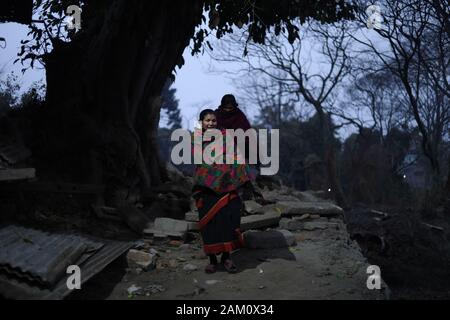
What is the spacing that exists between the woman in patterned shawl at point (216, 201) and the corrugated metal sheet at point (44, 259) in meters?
0.99

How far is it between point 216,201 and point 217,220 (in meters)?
0.20

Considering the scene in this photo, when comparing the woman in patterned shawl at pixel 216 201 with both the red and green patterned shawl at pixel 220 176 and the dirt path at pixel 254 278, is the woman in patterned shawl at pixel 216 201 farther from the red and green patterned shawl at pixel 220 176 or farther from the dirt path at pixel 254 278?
the dirt path at pixel 254 278

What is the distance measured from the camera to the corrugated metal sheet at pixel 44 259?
3.24 meters

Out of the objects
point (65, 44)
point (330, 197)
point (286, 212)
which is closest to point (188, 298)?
point (286, 212)

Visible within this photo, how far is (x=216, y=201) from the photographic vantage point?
4.31 metres

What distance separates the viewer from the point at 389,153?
24.7 metres

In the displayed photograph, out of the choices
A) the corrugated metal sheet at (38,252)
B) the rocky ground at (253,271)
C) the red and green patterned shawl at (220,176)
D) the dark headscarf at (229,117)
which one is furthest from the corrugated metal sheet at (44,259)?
the dark headscarf at (229,117)

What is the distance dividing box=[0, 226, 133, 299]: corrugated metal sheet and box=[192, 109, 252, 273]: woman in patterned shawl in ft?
3.25

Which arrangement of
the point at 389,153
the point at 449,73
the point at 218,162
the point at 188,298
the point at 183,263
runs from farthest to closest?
the point at 389,153
the point at 449,73
the point at 183,263
the point at 218,162
the point at 188,298

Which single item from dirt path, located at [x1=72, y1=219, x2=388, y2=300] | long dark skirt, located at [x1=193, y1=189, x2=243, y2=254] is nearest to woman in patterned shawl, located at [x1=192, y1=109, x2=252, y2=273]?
long dark skirt, located at [x1=193, y1=189, x2=243, y2=254]

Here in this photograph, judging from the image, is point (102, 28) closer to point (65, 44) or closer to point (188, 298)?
point (65, 44)

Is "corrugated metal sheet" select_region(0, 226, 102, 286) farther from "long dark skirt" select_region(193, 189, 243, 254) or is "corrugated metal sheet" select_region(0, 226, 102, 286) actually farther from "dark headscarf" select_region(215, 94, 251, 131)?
"dark headscarf" select_region(215, 94, 251, 131)
